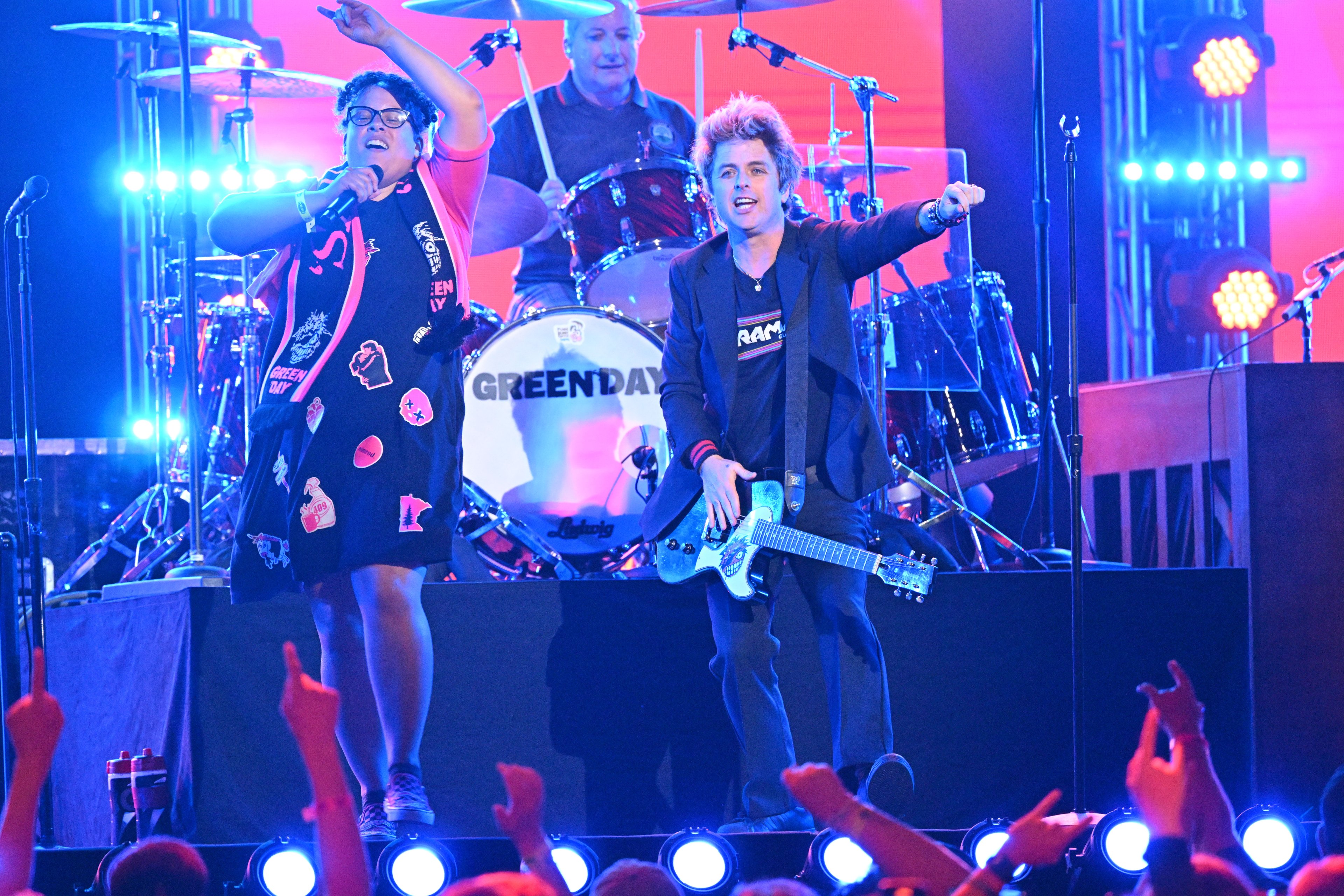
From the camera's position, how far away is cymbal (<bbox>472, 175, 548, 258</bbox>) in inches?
206

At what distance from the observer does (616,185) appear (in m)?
5.45

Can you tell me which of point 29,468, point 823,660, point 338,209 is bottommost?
point 823,660

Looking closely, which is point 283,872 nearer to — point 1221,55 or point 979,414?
point 979,414

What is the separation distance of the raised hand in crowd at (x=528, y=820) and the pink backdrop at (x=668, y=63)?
589cm

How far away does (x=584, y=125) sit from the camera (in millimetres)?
6266

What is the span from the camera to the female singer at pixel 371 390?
333cm

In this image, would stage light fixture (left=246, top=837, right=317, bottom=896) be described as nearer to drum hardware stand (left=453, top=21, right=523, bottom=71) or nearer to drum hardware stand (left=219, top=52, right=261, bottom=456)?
drum hardware stand (left=219, top=52, right=261, bottom=456)

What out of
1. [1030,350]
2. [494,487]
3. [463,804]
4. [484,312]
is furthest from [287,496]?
[1030,350]

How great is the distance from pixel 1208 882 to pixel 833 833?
1353mm

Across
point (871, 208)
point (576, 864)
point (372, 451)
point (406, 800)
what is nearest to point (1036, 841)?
point (576, 864)

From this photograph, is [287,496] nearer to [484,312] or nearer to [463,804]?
[463,804]

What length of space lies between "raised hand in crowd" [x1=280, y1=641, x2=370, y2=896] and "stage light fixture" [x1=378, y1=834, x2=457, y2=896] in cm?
106

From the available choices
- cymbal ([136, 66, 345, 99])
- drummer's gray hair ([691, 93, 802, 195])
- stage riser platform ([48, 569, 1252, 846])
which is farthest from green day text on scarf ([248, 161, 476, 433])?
cymbal ([136, 66, 345, 99])

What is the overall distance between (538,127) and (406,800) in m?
3.50
